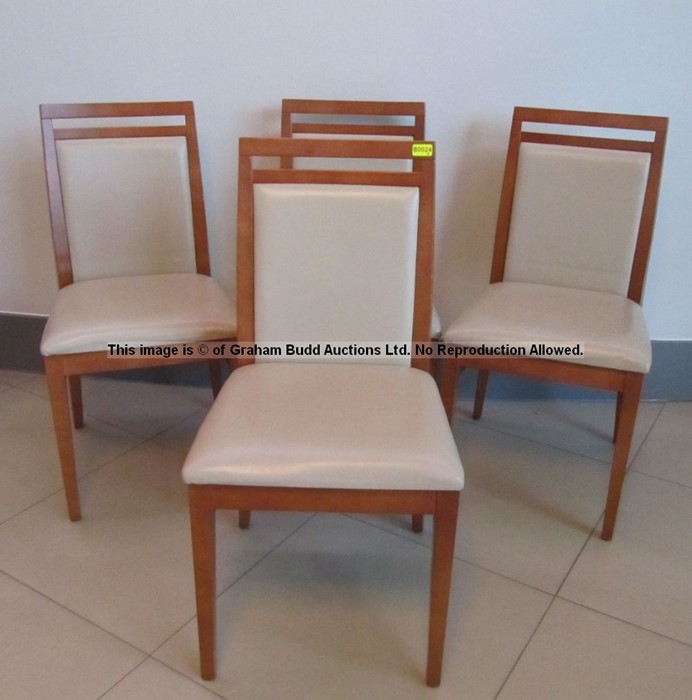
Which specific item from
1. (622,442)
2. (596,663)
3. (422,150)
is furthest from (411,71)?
(596,663)

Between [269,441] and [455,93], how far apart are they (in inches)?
47.4

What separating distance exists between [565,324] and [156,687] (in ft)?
3.70

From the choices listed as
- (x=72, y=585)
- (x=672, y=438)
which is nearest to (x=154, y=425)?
(x=72, y=585)

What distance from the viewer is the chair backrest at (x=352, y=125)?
1896 millimetres

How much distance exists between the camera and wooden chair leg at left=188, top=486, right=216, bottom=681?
1.22 meters

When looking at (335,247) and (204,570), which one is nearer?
(204,570)

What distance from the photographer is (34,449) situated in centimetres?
202

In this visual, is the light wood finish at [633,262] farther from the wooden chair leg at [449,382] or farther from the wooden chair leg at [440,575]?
the wooden chair leg at [440,575]

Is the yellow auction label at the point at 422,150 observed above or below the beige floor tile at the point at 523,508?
above

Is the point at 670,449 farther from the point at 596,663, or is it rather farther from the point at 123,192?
the point at 123,192

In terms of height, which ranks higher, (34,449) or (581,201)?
(581,201)

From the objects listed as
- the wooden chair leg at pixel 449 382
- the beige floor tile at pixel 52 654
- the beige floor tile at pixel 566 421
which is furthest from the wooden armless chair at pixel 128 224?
the beige floor tile at pixel 566 421

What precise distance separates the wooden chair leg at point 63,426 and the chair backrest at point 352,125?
2.50 ft

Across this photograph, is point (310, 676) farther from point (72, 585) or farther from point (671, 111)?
point (671, 111)
